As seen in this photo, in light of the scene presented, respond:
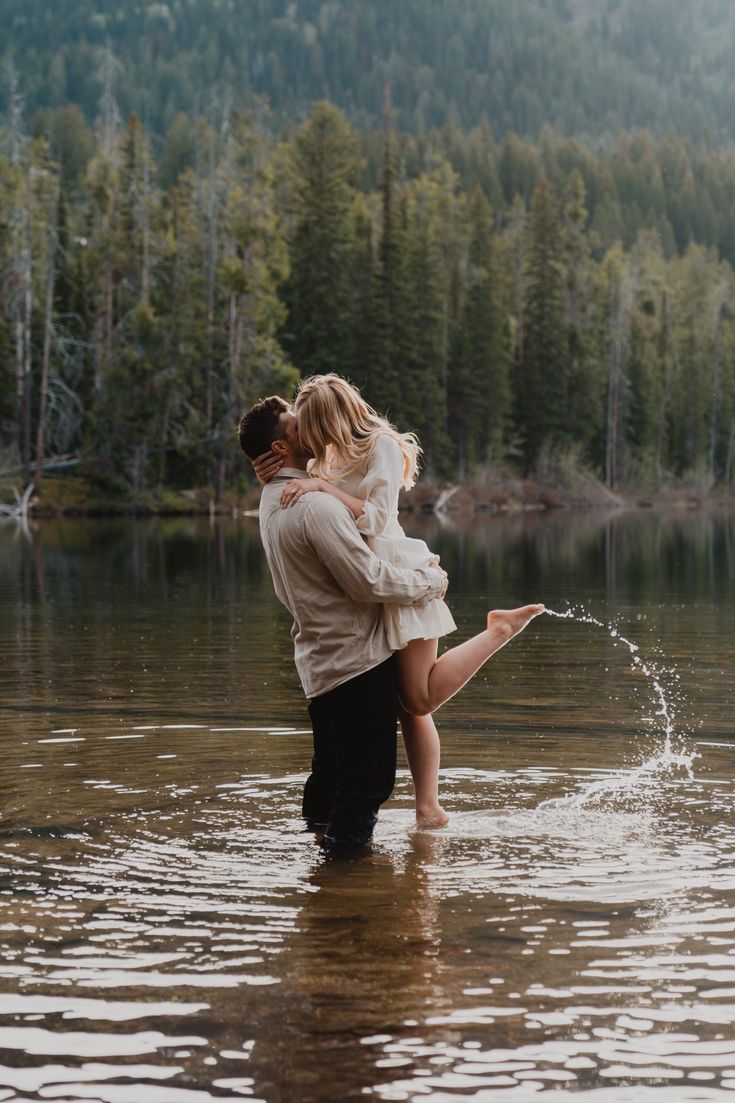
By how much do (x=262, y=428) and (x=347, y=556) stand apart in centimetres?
A: 75

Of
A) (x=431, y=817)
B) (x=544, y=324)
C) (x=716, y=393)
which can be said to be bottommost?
(x=431, y=817)

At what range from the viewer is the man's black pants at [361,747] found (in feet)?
21.5

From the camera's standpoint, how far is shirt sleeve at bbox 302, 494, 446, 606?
625 cm

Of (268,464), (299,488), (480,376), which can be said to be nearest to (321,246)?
(480,376)

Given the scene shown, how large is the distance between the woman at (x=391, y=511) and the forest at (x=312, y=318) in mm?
46178

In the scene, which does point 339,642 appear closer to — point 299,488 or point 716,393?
point 299,488

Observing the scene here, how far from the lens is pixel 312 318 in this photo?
2840 inches

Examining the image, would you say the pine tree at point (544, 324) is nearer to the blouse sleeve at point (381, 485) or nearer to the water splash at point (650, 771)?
the water splash at point (650, 771)

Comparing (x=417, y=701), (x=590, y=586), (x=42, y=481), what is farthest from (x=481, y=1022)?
(x=42, y=481)

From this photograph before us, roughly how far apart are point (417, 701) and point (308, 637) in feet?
1.82

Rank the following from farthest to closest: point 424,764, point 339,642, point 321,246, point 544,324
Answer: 1. point 544,324
2. point 321,246
3. point 424,764
4. point 339,642

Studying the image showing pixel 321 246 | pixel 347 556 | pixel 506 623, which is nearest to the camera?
pixel 347 556

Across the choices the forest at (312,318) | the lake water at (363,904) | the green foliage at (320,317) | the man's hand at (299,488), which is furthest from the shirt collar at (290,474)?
the green foliage at (320,317)

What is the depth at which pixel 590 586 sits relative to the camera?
23.1 m
